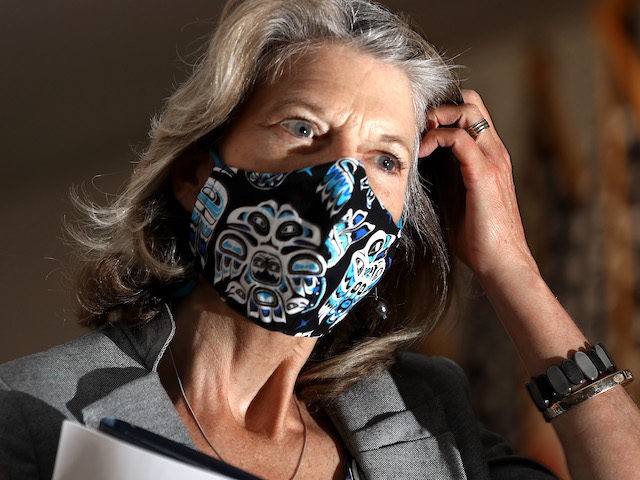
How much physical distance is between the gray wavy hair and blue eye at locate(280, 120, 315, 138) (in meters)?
0.10

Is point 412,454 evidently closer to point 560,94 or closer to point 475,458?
point 475,458

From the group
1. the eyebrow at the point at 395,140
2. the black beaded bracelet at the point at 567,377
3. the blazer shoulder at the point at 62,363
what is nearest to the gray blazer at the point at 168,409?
Result: the blazer shoulder at the point at 62,363

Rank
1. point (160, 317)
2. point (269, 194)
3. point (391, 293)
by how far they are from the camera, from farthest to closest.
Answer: point (391, 293), point (160, 317), point (269, 194)

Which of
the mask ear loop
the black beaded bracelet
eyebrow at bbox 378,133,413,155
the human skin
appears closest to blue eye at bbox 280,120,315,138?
the human skin

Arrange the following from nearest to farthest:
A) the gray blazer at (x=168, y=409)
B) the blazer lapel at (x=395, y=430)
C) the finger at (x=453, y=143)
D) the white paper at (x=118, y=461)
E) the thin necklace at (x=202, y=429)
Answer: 1. the white paper at (x=118, y=461)
2. the gray blazer at (x=168, y=409)
3. the thin necklace at (x=202, y=429)
4. the blazer lapel at (x=395, y=430)
5. the finger at (x=453, y=143)

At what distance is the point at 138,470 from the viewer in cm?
108

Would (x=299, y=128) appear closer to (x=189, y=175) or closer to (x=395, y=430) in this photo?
(x=189, y=175)

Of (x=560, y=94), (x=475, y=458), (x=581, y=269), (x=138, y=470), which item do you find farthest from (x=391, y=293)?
(x=560, y=94)

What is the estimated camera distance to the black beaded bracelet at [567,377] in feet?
5.37

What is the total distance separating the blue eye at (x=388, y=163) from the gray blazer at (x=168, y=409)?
380mm

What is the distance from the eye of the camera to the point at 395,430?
1.68 m

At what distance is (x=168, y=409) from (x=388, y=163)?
1.68 feet

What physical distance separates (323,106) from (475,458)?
0.63m

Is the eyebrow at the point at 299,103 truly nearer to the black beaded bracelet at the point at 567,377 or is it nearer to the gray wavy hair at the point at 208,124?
the gray wavy hair at the point at 208,124
